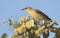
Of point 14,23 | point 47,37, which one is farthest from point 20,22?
point 47,37

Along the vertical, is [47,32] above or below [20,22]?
below

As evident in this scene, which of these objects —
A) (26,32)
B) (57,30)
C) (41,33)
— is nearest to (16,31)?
(26,32)

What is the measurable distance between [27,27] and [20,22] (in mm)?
194

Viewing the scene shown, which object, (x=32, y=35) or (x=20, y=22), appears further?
(x=20, y=22)

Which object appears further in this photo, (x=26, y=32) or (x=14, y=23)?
(x=14, y=23)

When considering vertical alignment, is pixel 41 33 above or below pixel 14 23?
below

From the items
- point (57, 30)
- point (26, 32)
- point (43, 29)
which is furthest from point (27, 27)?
point (57, 30)

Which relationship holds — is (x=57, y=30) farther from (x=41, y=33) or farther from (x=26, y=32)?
(x=26, y=32)

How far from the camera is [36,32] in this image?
72.4 inches

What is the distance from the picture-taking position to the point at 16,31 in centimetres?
189

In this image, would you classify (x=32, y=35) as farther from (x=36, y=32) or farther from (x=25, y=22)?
(x=25, y=22)

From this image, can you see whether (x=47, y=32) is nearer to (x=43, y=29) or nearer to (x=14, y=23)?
(x=43, y=29)

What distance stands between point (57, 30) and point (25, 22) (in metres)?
0.33

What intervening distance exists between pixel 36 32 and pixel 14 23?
0.31 meters
